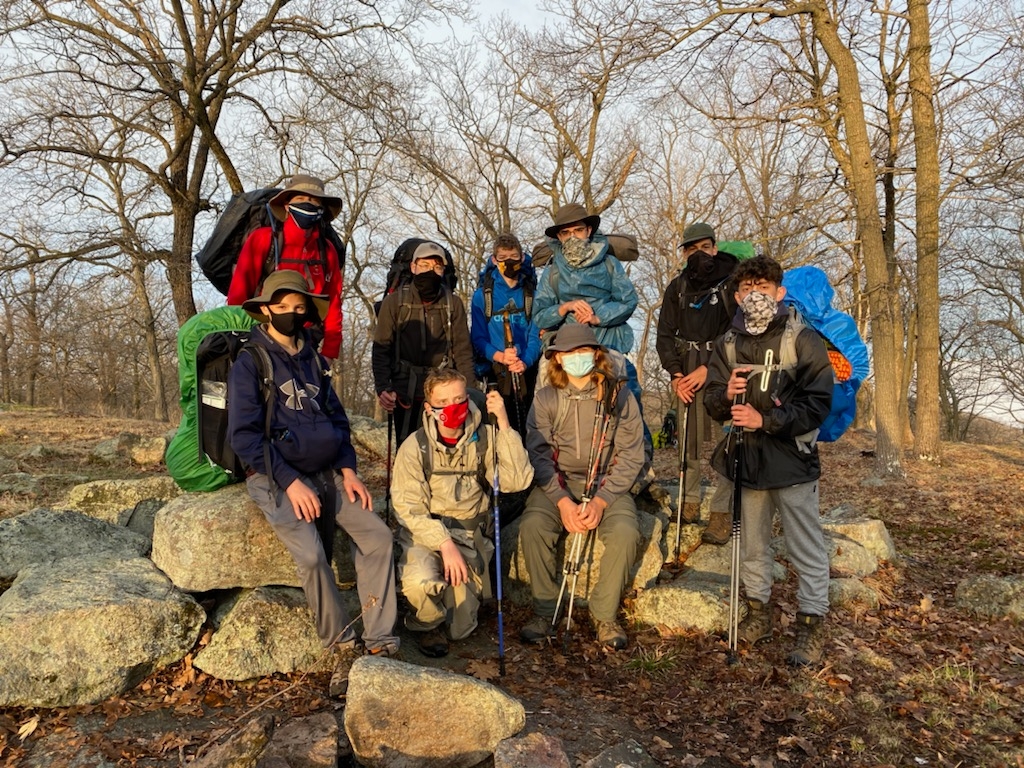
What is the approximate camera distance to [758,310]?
→ 4688mm

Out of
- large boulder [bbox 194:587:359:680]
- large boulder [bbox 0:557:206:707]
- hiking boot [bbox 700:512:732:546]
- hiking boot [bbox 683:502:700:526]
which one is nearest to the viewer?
large boulder [bbox 0:557:206:707]

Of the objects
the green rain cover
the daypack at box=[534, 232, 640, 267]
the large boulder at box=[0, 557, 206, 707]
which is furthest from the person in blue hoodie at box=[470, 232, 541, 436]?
the large boulder at box=[0, 557, 206, 707]

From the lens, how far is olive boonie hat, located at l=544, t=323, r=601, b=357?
5.10m

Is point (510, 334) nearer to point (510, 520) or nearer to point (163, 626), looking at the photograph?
point (510, 520)

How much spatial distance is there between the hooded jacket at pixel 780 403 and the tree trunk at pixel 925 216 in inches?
378

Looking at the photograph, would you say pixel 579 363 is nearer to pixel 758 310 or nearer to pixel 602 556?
pixel 758 310

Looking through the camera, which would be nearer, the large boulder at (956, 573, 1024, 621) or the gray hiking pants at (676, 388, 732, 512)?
the large boulder at (956, 573, 1024, 621)

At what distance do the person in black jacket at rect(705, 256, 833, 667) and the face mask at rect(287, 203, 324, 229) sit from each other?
3487 mm

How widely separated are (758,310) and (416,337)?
313 centimetres

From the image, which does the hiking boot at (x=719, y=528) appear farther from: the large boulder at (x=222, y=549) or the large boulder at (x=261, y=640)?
the large boulder at (x=222, y=549)

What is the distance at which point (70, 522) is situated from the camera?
5555mm

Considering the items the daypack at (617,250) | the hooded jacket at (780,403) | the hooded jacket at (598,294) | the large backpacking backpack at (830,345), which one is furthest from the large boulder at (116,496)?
the large backpacking backpack at (830,345)

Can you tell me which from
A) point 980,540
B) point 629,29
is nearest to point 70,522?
point 980,540

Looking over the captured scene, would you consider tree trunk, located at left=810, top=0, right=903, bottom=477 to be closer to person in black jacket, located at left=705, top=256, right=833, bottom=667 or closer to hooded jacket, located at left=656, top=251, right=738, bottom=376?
hooded jacket, located at left=656, top=251, right=738, bottom=376
